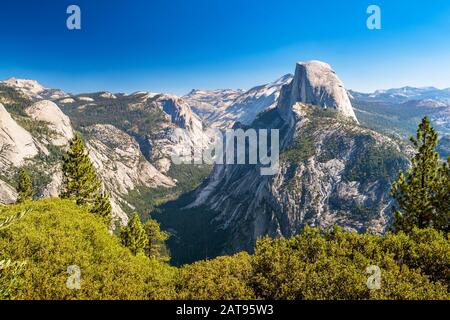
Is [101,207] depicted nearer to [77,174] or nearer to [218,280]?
[77,174]

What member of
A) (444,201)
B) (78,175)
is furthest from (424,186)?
(78,175)

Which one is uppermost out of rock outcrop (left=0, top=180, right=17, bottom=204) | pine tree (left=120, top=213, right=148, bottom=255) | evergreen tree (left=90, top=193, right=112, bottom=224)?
evergreen tree (left=90, top=193, right=112, bottom=224)

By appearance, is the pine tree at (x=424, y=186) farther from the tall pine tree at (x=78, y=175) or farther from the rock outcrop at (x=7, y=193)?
the rock outcrop at (x=7, y=193)

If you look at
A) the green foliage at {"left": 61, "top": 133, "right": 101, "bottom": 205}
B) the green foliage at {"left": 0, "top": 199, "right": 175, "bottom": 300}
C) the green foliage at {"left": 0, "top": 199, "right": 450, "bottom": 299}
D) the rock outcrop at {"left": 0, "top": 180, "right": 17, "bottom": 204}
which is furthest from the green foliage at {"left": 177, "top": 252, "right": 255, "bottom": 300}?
the rock outcrop at {"left": 0, "top": 180, "right": 17, "bottom": 204}

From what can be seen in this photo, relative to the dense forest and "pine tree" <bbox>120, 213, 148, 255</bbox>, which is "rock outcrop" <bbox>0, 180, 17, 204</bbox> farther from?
the dense forest

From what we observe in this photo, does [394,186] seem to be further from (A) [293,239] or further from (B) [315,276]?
(B) [315,276]

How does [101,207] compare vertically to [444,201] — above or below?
below

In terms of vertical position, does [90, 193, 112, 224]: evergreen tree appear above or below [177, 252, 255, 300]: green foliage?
below
